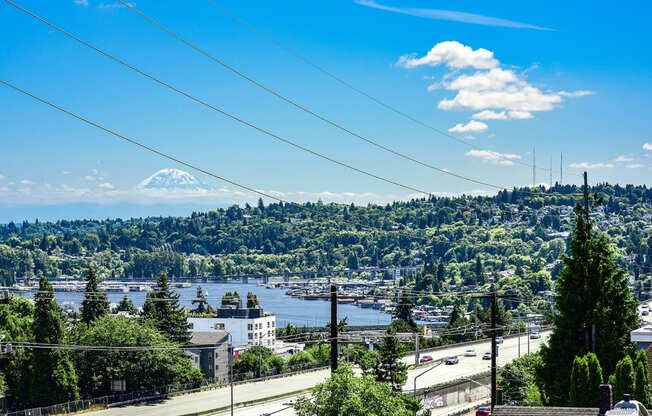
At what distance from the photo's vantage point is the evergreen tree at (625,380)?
26.0 metres

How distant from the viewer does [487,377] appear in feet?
308

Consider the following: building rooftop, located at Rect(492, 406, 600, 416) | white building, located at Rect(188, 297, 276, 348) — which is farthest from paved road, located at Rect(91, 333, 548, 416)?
building rooftop, located at Rect(492, 406, 600, 416)

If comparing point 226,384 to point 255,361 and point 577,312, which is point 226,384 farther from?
point 577,312

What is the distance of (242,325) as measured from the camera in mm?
143875

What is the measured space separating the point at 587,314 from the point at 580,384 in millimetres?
4996

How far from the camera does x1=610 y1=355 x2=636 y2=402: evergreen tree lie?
26000 millimetres

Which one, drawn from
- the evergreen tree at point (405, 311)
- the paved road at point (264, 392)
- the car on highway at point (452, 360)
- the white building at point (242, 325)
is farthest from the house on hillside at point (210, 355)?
the evergreen tree at point (405, 311)

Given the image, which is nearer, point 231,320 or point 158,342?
point 158,342

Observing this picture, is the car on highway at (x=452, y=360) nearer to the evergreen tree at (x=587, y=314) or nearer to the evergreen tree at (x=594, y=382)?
the evergreen tree at (x=587, y=314)

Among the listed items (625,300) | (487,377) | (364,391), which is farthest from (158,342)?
(625,300)

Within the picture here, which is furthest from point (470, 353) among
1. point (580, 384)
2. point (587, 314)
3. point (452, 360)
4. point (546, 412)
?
point (546, 412)

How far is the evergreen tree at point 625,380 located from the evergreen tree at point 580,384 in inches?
52.6

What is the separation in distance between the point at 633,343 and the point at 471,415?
42.9 m

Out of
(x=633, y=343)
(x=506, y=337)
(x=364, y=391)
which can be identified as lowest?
(x=506, y=337)
